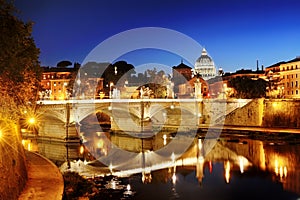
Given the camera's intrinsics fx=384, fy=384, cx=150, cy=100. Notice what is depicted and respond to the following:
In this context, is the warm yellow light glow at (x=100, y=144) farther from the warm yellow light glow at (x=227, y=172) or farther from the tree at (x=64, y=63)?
the tree at (x=64, y=63)

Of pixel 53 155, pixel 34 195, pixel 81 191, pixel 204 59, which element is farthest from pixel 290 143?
pixel 204 59

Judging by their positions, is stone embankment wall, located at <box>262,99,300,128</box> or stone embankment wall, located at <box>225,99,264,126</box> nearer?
stone embankment wall, located at <box>262,99,300,128</box>

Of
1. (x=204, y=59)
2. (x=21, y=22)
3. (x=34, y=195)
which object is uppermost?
(x=204, y=59)

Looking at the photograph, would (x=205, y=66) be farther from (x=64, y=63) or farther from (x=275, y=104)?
(x=275, y=104)

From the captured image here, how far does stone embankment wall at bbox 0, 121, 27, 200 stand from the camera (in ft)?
42.0

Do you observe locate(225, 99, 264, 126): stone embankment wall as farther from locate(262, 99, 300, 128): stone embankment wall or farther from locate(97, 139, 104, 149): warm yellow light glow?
locate(97, 139, 104, 149): warm yellow light glow

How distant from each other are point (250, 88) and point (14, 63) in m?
57.5

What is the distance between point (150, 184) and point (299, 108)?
3173cm

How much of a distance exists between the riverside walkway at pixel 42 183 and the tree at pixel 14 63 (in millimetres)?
3106

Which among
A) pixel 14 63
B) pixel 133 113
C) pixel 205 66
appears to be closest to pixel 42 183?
pixel 14 63

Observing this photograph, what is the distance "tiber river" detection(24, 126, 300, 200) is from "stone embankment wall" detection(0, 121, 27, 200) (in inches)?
212

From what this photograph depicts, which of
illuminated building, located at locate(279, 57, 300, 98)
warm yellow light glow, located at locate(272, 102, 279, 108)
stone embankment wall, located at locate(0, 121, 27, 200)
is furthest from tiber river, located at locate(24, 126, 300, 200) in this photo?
Answer: illuminated building, located at locate(279, 57, 300, 98)

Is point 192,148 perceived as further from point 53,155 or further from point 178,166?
point 53,155

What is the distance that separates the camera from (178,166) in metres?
29.3
